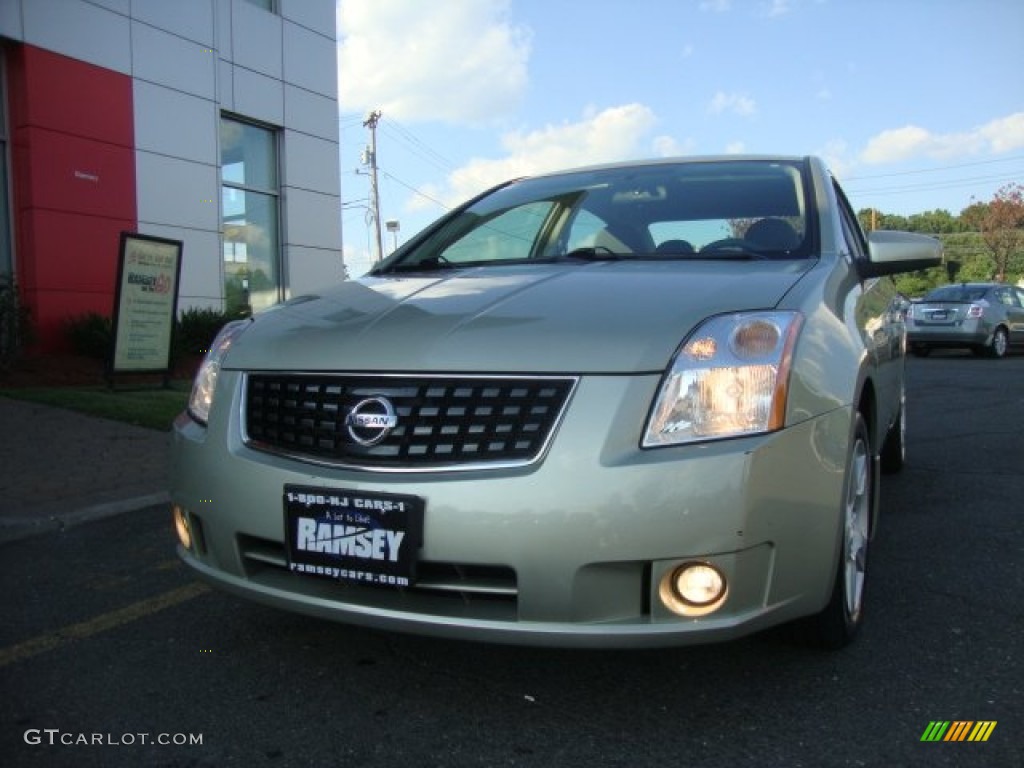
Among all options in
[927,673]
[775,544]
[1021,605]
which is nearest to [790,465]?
[775,544]

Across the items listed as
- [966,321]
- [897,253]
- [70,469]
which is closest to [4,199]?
[70,469]

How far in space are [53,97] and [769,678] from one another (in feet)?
34.9

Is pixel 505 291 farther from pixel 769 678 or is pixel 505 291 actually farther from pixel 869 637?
pixel 869 637

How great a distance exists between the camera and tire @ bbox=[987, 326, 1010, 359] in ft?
53.2

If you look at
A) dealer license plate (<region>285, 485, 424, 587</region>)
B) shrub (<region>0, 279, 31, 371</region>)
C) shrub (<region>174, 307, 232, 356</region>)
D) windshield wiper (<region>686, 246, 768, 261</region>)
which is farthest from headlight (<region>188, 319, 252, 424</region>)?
shrub (<region>174, 307, 232, 356</region>)

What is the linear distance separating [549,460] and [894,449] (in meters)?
3.76

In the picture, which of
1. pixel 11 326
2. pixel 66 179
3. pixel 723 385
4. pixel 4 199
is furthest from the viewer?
pixel 66 179

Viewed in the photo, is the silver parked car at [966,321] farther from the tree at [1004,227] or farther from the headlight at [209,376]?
the tree at [1004,227]

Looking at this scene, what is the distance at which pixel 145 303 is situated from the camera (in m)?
9.34

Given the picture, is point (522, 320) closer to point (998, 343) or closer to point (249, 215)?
point (249, 215)

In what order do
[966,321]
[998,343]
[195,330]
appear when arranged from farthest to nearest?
[998,343] < [966,321] < [195,330]

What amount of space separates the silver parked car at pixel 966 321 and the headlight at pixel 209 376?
1568 cm

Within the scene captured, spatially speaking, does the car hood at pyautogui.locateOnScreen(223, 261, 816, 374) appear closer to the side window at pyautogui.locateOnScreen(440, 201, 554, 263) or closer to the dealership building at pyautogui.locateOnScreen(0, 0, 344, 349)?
the side window at pyautogui.locateOnScreen(440, 201, 554, 263)

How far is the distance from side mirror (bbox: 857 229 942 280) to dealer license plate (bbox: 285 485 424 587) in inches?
78.7
